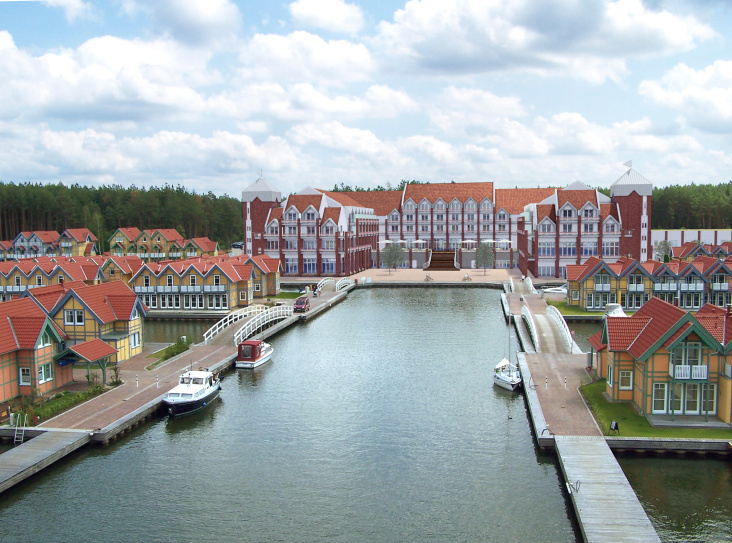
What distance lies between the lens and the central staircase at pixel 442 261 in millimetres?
104750

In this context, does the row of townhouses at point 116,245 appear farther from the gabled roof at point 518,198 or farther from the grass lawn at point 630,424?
the grass lawn at point 630,424

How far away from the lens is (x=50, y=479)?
2405cm

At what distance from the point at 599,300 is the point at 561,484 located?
39.0 metres

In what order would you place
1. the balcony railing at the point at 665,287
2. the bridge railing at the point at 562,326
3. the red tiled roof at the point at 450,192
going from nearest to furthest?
1. the bridge railing at the point at 562,326
2. the balcony railing at the point at 665,287
3. the red tiled roof at the point at 450,192

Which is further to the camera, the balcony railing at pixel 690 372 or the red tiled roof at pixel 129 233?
the red tiled roof at pixel 129 233

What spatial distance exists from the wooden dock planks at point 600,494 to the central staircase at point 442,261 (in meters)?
79.3

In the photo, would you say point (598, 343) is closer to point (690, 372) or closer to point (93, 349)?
point (690, 372)

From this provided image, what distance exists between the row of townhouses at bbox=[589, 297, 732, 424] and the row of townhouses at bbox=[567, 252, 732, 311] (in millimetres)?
29710

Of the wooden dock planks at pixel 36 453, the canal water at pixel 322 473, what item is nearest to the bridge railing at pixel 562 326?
the canal water at pixel 322 473

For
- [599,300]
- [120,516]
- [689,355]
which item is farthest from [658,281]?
[120,516]

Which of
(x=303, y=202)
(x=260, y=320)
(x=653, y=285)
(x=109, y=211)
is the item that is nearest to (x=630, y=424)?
(x=260, y=320)

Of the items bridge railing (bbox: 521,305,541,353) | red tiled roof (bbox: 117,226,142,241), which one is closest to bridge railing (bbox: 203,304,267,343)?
bridge railing (bbox: 521,305,541,353)

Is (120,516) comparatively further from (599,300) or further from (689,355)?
(599,300)

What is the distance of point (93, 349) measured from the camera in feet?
113
